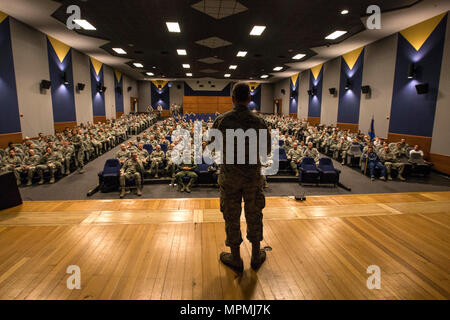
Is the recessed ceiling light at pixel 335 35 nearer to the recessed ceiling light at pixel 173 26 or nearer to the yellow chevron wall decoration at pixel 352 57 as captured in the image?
the yellow chevron wall decoration at pixel 352 57

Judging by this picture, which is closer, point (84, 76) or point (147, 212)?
point (147, 212)

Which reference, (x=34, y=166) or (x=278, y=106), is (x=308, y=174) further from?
(x=278, y=106)

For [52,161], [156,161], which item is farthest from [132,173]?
[52,161]

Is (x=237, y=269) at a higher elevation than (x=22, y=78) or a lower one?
lower

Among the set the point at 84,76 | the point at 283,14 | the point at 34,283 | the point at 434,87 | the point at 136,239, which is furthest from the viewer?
the point at 84,76

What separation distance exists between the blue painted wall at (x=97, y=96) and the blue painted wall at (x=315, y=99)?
1351 cm

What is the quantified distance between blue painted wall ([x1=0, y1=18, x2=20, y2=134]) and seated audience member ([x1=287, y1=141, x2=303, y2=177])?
29.2 ft

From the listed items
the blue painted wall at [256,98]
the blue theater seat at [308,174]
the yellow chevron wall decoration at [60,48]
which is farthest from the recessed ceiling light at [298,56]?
the blue painted wall at [256,98]

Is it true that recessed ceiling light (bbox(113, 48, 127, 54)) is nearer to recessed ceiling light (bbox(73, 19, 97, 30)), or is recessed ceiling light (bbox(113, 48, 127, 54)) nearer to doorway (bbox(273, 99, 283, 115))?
recessed ceiling light (bbox(73, 19, 97, 30))

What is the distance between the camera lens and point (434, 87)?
24.5 feet

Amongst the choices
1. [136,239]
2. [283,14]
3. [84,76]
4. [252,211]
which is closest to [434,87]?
[283,14]

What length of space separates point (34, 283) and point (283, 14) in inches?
301
